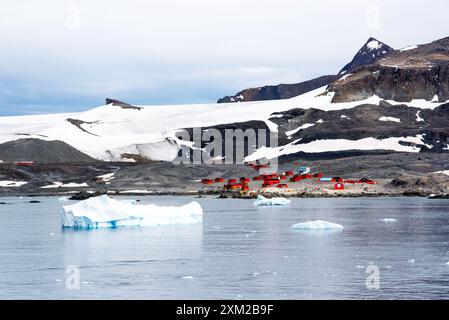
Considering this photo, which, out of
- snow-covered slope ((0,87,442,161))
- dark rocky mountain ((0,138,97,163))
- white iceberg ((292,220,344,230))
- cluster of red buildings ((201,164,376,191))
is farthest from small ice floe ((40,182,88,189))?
white iceberg ((292,220,344,230))

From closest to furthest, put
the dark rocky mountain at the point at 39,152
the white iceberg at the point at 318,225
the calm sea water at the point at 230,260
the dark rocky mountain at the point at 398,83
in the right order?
the calm sea water at the point at 230,260
the white iceberg at the point at 318,225
the dark rocky mountain at the point at 39,152
the dark rocky mountain at the point at 398,83

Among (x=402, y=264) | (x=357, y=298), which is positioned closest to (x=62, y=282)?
(x=357, y=298)

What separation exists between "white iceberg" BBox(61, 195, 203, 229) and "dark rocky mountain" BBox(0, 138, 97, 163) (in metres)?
80.1

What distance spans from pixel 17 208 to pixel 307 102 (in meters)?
86.6

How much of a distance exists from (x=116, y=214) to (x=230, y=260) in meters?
14.9

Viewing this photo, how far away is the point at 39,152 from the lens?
127438 mm

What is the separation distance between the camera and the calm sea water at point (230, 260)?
995 inches

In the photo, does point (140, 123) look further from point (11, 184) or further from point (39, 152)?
point (11, 184)

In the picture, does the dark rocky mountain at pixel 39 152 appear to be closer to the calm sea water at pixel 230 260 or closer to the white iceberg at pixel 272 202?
the white iceberg at pixel 272 202

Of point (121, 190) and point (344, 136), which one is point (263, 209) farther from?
point (344, 136)

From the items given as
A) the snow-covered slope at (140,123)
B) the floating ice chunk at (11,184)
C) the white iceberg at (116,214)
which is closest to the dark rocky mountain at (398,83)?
the snow-covered slope at (140,123)

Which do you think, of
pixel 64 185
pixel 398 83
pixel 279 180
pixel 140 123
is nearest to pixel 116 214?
pixel 279 180

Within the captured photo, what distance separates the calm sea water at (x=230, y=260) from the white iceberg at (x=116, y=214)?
71 centimetres

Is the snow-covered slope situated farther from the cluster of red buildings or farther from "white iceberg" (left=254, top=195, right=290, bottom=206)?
"white iceberg" (left=254, top=195, right=290, bottom=206)
